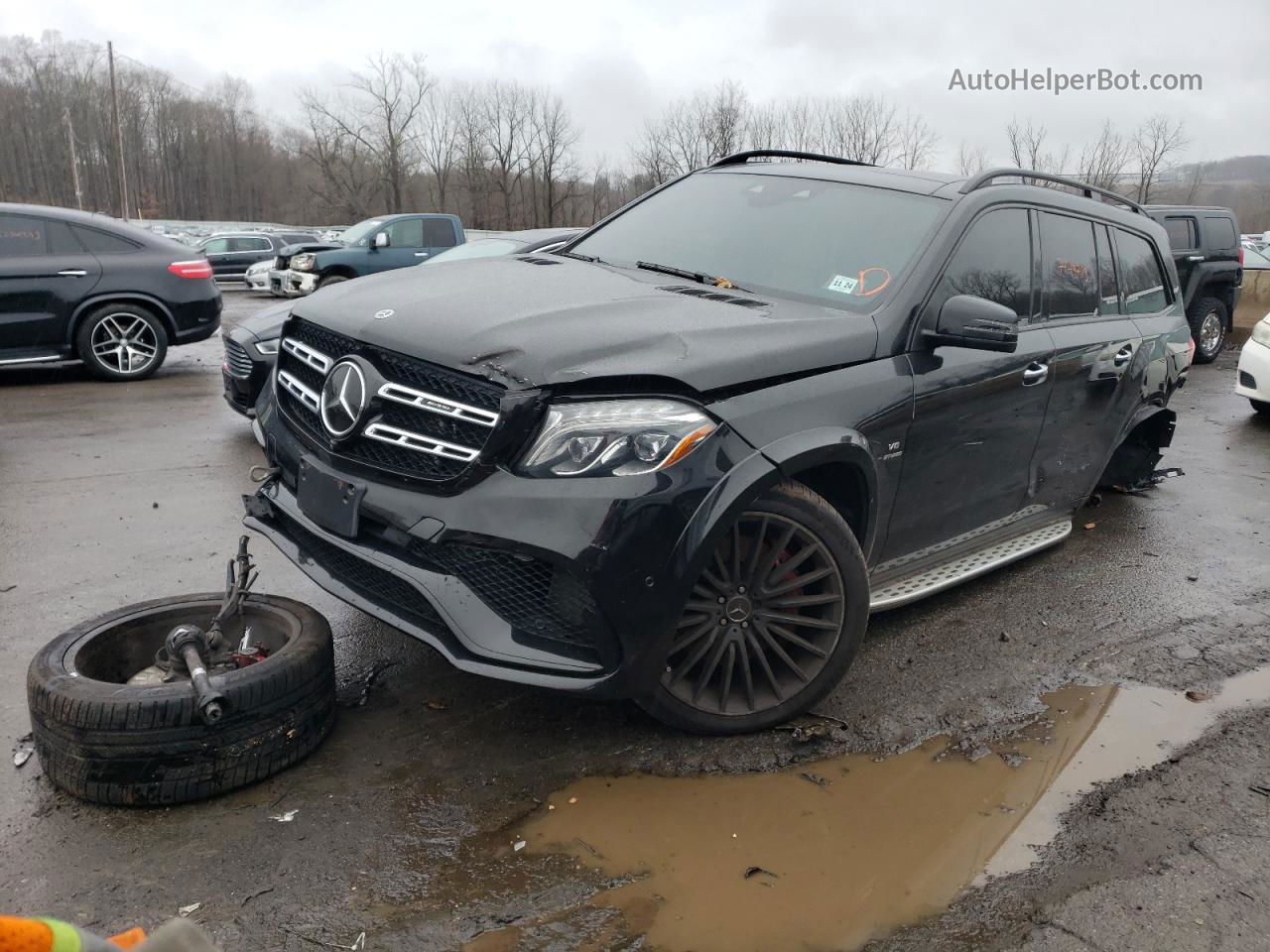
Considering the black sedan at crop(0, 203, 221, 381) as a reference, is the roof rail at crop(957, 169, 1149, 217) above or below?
above

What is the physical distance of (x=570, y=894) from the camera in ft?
8.61

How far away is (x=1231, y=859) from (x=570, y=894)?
1.82 meters

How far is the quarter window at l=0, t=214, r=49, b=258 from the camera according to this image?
9.41 meters

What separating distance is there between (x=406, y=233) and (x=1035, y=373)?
52.0 feet

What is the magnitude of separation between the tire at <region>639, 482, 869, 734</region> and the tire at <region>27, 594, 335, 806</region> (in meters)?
1.02

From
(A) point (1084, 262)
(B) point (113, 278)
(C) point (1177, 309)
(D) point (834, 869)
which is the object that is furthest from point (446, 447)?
(B) point (113, 278)

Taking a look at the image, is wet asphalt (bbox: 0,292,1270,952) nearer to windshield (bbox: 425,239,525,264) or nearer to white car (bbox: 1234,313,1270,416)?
white car (bbox: 1234,313,1270,416)

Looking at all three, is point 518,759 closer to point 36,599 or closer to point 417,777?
point 417,777

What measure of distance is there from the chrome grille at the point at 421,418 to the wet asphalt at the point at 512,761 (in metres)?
0.92

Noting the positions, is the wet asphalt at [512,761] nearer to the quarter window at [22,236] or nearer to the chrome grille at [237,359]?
the chrome grille at [237,359]

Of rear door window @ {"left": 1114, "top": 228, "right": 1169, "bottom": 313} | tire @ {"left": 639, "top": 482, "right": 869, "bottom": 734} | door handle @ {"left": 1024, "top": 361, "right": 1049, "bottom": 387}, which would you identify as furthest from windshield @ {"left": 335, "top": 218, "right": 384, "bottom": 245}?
tire @ {"left": 639, "top": 482, "right": 869, "bottom": 734}

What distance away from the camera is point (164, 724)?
2.79 m

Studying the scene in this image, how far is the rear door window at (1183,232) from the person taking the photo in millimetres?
14172

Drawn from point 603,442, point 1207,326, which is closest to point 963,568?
point 603,442
